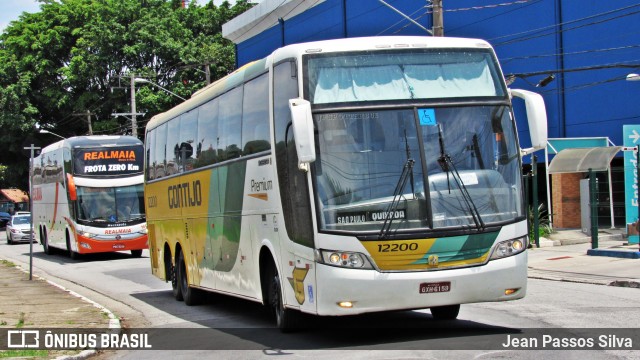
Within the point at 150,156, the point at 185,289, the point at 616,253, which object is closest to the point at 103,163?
the point at 150,156

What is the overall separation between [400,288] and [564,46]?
24.7 m

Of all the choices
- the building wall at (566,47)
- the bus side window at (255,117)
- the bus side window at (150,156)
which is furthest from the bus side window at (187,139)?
the building wall at (566,47)

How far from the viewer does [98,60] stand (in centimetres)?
5522

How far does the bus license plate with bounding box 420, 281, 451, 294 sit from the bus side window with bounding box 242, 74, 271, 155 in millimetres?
2815

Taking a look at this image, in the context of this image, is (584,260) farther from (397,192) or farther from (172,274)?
(397,192)

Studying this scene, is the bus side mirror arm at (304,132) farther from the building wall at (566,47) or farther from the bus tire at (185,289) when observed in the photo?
the building wall at (566,47)

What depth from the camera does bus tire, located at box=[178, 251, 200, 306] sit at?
16.2 m

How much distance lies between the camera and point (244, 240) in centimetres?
1238

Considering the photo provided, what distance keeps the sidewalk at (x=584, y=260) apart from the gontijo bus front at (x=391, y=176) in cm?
759

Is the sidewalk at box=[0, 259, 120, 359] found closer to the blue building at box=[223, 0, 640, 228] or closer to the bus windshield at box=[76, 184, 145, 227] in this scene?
the bus windshield at box=[76, 184, 145, 227]

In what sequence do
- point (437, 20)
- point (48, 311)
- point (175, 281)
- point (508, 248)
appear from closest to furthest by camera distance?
point (508, 248), point (48, 311), point (175, 281), point (437, 20)

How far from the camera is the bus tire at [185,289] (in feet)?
53.3

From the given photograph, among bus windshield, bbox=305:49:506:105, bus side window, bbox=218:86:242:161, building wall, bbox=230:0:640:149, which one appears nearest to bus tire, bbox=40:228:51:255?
building wall, bbox=230:0:640:149

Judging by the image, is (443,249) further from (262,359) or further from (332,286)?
(262,359)
